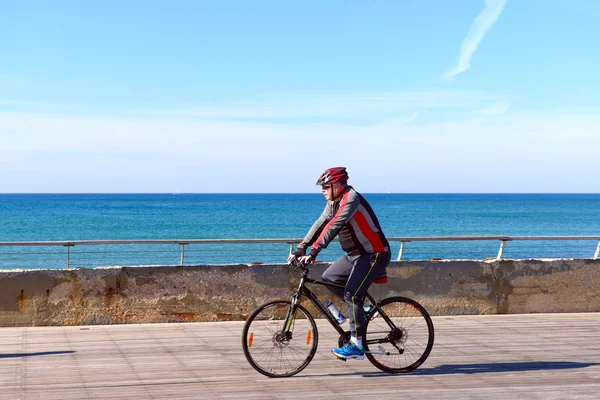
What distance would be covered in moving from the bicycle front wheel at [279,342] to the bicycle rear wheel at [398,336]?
57 centimetres

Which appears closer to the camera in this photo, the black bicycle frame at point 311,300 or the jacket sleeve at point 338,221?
the jacket sleeve at point 338,221

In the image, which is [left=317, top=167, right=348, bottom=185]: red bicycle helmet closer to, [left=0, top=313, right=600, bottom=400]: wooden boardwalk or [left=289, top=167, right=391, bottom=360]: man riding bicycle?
[left=289, top=167, right=391, bottom=360]: man riding bicycle

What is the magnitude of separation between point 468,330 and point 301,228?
77.2 metres

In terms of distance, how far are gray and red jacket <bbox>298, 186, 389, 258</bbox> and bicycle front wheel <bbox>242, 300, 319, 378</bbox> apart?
63 cm

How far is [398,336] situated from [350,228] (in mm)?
1151

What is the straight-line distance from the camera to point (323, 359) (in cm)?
837

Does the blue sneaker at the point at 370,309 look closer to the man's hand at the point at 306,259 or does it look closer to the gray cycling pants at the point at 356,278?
the gray cycling pants at the point at 356,278

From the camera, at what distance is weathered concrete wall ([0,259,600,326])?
10.3m

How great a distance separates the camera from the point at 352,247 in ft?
25.2

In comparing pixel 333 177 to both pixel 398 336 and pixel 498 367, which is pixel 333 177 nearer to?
pixel 398 336

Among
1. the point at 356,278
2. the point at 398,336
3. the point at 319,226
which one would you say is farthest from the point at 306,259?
the point at 398,336

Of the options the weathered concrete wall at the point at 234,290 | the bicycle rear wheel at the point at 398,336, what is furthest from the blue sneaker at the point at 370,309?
the weathered concrete wall at the point at 234,290

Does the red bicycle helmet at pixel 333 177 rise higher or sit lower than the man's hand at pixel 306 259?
higher

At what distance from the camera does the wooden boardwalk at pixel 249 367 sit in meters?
6.88
